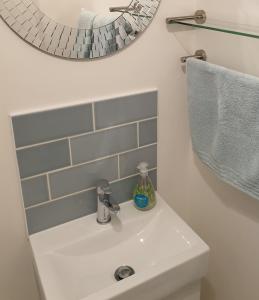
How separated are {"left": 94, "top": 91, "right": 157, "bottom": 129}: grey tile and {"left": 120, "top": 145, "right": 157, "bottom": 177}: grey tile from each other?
11cm

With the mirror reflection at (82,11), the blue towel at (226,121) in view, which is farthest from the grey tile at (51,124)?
the blue towel at (226,121)

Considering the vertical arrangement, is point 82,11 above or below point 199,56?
above

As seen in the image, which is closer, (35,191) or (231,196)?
(35,191)

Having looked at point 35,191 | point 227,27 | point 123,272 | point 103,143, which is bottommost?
point 123,272

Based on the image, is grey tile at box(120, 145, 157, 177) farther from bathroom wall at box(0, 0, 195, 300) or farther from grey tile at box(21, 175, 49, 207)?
grey tile at box(21, 175, 49, 207)

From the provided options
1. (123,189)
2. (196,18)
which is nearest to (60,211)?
(123,189)

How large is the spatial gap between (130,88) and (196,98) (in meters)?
0.20

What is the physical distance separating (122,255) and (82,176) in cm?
28

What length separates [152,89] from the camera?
1113 millimetres

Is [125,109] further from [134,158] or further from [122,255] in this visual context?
[122,255]

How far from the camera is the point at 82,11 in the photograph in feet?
2.96

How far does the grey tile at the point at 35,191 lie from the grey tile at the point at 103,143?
0.11 metres

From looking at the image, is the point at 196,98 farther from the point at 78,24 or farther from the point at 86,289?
the point at 86,289

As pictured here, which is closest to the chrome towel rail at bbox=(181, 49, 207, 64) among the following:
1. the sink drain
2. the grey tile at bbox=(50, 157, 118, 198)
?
the grey tile at bbox=(50, 157, 118, 198)
